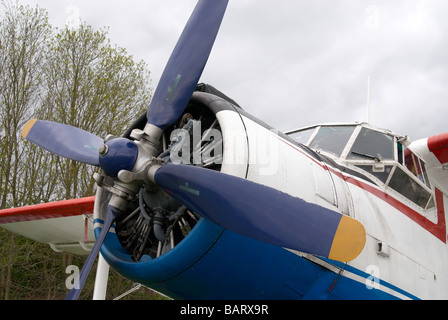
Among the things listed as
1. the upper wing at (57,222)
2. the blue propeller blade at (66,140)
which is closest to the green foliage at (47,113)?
the upper wing at (57,222)

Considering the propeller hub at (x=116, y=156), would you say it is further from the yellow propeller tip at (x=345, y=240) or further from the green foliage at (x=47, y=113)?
the green foliage at (x=47, y=113)

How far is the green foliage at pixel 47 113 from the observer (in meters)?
14.4

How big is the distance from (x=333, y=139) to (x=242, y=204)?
2.44m

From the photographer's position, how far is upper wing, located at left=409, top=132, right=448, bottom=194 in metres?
5.84

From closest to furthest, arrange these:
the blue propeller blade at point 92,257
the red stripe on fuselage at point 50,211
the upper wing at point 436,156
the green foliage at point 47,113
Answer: the blue propeller blade at point 92,257 → the upper wing at point 436,156 → the red stripe on fuselage at point 50,211 → the green foliage at point 47,113

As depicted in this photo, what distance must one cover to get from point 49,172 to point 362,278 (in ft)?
42.3

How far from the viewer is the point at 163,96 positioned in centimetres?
391

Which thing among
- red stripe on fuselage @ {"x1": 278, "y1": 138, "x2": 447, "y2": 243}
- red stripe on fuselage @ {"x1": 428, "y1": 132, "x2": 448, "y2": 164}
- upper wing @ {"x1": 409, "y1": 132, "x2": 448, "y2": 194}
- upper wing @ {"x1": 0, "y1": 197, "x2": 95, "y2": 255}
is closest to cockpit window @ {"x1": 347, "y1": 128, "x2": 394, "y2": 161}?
red stripe on fuselage @ {"x1": 278, "y1": 138, "x2": 447, "y2": 243}

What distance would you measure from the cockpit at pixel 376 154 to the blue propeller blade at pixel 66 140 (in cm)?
234

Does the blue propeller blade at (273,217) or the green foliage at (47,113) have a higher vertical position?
the green foliage at (47,113)

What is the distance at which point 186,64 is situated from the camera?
3.93 meters

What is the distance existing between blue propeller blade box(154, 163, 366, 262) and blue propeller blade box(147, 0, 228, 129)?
36.0 inches

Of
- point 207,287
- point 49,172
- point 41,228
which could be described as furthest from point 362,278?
point 49,172

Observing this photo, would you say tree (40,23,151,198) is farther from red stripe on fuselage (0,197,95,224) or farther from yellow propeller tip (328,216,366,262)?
yellow propeller tip (328,216,366,262)
